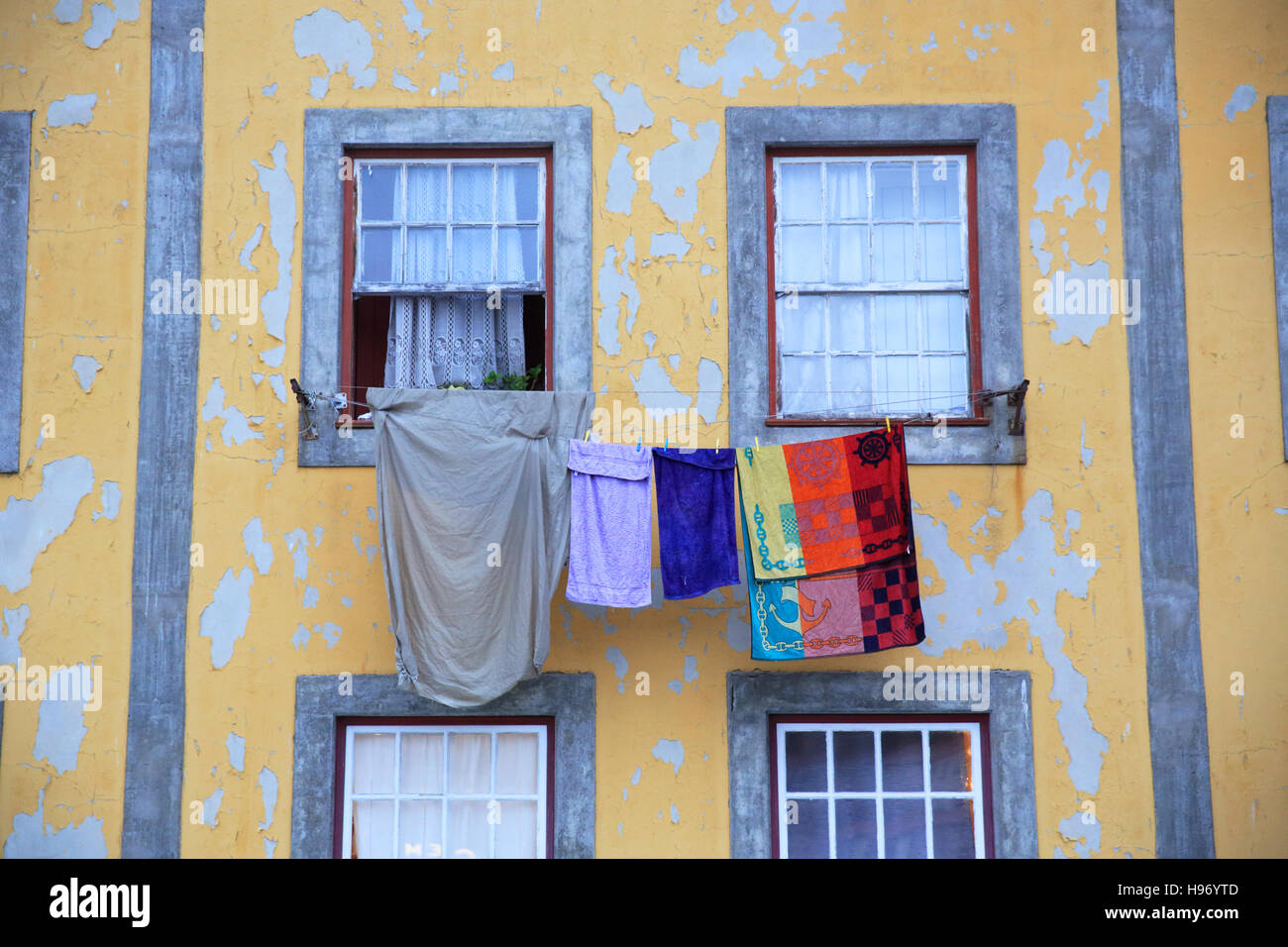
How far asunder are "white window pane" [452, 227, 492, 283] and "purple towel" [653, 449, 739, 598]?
153 centimetres

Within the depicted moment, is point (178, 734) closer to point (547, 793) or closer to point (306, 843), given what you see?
point (306, 843)

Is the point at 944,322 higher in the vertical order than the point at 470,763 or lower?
higher

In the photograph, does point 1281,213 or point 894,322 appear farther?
point 894,322

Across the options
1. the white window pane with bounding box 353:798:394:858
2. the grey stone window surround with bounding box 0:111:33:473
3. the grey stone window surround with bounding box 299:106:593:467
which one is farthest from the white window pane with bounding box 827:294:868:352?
the grey stone window surround with bounding box 0:111:33:473

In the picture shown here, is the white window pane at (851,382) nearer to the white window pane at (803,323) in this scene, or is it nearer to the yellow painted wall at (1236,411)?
the white window pane at (803,323)

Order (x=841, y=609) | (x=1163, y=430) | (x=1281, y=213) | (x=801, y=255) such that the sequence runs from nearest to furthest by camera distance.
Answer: (x=841, y=609)
(x=1163, y=430)
(x=1281, y=213)
(x=801, y=255)

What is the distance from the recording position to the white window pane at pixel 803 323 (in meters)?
7.68

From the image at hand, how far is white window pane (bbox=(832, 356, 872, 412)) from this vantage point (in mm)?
Answer: 7633

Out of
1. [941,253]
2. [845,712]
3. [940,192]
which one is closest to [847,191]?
[940,192]

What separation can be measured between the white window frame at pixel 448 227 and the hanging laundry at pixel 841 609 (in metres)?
1.85

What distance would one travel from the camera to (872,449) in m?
7.09

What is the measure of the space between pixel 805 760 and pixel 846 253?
2.77 meters

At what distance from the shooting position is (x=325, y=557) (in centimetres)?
737

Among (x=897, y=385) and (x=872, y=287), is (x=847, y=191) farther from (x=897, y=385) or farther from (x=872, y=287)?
(x=897, y=385)
